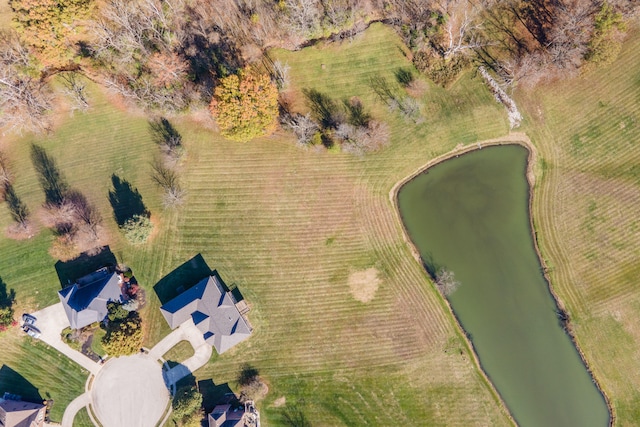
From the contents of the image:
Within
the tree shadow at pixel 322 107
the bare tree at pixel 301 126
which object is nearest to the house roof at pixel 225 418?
the bare tree at pixel 301 126

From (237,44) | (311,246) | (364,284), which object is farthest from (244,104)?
(364,284)

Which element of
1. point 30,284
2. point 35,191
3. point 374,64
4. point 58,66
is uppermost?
point 58,66

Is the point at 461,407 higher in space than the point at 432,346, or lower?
lower

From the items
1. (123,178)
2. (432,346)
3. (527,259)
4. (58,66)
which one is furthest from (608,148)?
(58,66)

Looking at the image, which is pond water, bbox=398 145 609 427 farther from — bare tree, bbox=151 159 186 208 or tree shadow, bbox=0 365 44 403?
tree shadow, bbox=0 365 44 403

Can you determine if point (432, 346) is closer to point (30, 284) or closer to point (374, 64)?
point (374, 64)

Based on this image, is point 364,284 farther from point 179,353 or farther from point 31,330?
point 31,330
